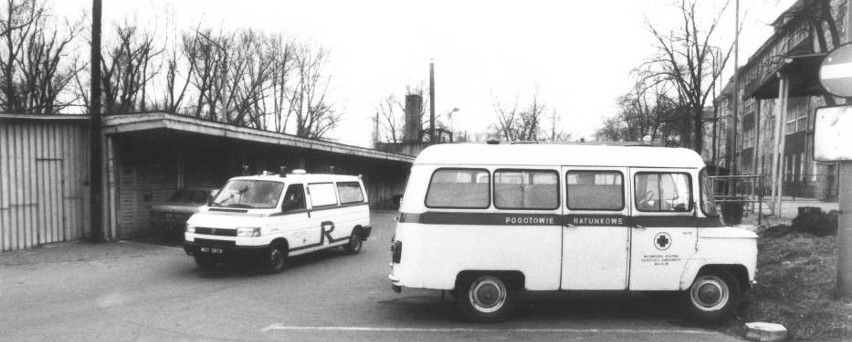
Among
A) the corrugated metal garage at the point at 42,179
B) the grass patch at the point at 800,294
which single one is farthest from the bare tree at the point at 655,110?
the corrugated metal garage at the point at 42,179

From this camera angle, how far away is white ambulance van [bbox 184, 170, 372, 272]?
35.4ft

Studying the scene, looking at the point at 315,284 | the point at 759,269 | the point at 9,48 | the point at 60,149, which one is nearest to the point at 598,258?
the point at 759,269

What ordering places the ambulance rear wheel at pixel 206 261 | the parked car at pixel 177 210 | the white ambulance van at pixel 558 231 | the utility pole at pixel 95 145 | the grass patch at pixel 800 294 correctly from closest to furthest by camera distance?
the grass patch at pixel 800 294
the white ambulance van at pixel 558 231
the ambulance rear wheel at pixel 206 261
the utility pole at pixel 95 145
the parked car at pixel 177 210

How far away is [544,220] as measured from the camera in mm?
7355

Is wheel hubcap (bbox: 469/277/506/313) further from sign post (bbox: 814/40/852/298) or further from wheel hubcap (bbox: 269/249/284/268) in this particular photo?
wheel hubcap (bbox: 269/249/284/268)

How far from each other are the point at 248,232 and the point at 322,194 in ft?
8.00

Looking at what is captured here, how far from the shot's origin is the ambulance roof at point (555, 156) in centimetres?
743

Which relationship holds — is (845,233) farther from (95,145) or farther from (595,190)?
(95,145)

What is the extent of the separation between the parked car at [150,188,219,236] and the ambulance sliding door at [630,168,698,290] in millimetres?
11504

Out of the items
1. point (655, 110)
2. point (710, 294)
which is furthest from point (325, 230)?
point (655, 110)

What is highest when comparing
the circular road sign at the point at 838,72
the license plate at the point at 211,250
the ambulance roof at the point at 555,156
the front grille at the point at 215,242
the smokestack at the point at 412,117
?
the smokestack at the point at 412,117

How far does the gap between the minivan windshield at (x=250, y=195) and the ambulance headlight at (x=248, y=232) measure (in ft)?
2.17

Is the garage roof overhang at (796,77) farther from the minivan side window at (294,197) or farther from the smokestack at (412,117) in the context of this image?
the smokestack at (412,117)

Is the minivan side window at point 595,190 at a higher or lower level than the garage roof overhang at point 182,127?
lower
